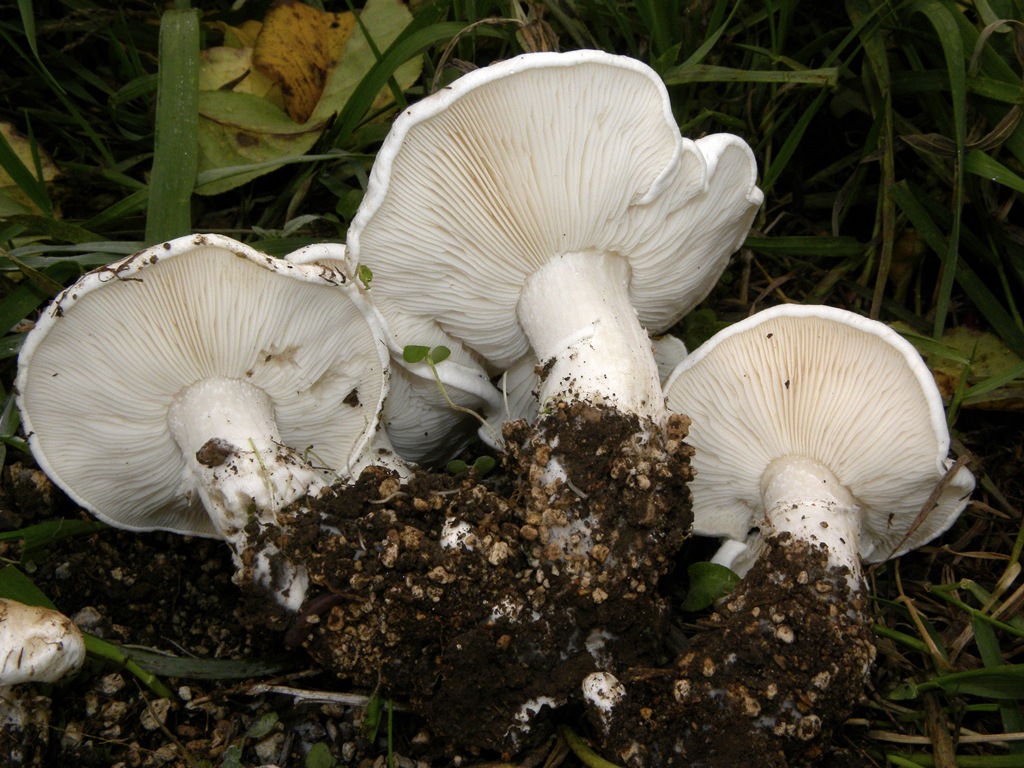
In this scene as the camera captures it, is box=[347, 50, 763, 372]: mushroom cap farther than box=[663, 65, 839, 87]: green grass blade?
No

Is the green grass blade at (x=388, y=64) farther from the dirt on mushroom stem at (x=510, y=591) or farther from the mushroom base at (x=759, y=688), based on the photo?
the mushroom base at (x=759, y=688)

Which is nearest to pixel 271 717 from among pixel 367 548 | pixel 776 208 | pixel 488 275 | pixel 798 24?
pixel 367 548

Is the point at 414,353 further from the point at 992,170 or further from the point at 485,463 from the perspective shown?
the point at 992,170

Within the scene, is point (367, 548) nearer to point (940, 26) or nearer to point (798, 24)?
point (940, 26)

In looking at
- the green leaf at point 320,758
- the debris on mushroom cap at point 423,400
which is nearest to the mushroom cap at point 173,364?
the debris on mushroom cap at point 423,400

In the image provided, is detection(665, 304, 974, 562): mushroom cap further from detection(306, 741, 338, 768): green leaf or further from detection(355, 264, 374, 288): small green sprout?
detection(306, 741, 338, 768): green leaf

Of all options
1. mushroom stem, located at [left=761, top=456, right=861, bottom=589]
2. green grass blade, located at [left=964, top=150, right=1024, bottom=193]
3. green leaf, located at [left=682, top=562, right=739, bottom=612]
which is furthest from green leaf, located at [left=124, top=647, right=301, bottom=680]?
green grass blade, located at [left=964, top=150, right=1024, bottom=193]

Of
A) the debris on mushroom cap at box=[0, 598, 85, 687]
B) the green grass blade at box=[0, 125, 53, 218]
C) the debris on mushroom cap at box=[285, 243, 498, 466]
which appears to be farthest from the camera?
the green grass blade at box=[0, 125, 53, 218]
